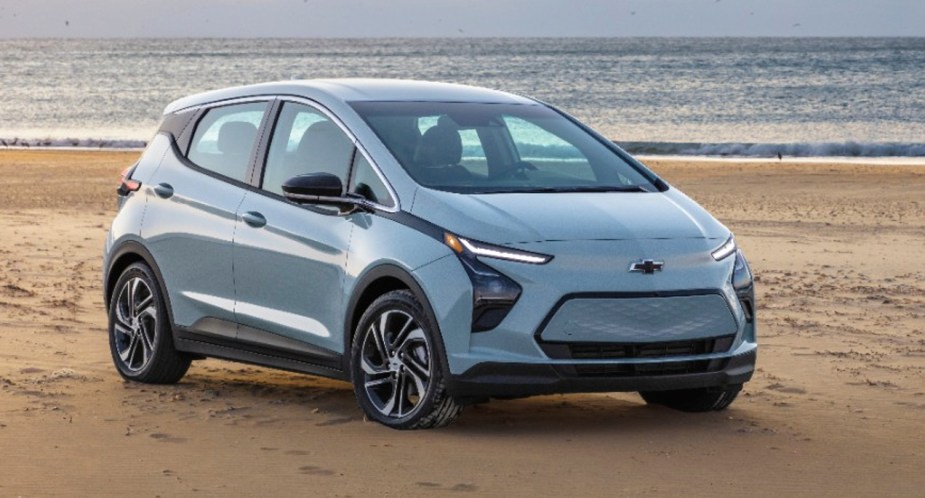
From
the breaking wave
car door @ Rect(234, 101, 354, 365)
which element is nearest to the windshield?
car door @ Rect(234, 101, 354, 365)

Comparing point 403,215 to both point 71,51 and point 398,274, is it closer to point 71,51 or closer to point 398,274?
point 398,274

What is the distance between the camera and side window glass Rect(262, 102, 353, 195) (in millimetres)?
8133

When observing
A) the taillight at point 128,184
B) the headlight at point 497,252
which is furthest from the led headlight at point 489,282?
the taillight at point 128,184

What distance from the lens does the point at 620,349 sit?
723cm

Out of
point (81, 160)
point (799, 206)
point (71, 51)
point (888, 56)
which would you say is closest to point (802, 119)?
point (81, 160)

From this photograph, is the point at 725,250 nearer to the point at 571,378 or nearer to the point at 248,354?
the point at 571,378

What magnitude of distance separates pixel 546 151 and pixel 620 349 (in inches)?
62.5

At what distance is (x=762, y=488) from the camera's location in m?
6.43

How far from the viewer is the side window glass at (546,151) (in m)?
8.18

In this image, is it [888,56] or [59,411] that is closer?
[59,411]

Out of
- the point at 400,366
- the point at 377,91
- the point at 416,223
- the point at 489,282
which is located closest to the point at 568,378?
the point at 489,282

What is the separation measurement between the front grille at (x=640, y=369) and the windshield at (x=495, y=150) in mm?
1000

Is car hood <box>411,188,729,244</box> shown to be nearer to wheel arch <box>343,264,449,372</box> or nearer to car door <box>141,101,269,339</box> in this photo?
wheel arch <box>343,264,449,372</box>

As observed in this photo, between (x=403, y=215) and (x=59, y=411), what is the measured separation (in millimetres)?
2002
